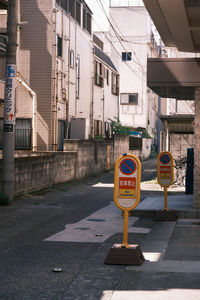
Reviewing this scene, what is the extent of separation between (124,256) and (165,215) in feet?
16.1

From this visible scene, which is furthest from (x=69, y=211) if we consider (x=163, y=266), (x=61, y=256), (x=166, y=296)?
(x=166, y=296)

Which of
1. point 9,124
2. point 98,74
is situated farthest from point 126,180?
point 98,74

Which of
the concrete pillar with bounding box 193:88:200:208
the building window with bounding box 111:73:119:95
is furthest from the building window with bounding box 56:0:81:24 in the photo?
the concrete pillar with bounding box 193:88:200:208

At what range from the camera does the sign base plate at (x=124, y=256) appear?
24.0 feet

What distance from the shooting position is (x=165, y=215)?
1212cm

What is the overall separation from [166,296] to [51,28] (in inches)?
823

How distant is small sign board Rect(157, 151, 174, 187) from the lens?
12383 millimetres

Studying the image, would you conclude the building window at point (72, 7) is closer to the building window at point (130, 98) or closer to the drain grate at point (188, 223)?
the drain grate at point (188, 223)

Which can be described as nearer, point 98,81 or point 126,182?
point 126,182

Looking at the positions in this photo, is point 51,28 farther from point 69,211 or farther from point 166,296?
point 166,296

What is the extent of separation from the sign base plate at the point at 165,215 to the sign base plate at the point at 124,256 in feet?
15.4

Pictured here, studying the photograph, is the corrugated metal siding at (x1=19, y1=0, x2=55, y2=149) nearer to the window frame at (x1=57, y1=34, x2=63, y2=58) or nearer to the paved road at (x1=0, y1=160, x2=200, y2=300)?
the window frame at (x1=57, y1=34, x2=63, y2=58)

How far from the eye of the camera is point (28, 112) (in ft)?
81.8

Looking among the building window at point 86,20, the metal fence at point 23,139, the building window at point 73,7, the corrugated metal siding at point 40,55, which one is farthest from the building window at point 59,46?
the building window at point 86,20
